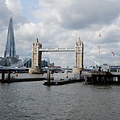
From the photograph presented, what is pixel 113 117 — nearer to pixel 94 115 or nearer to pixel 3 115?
pixel 94 115

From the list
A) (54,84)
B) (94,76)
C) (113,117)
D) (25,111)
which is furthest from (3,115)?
(94,76)

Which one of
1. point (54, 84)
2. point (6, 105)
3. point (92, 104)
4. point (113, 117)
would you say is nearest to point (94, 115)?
point (113, 117)

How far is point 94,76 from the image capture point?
7925 centimetres

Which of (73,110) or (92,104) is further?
(92,104)

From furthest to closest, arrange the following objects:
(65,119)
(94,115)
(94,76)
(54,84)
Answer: (94,76)
(54,84)
(94,115)
(65,119)

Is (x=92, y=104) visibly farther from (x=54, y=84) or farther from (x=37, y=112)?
(x=54, y=84)

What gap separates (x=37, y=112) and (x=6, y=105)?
6.16m

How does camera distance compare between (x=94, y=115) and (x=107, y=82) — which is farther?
(x=107, y=82)

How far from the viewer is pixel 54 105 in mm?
35094

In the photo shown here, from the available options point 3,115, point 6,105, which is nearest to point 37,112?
point 3,115

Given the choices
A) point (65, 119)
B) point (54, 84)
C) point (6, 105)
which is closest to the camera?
point (65, 119)

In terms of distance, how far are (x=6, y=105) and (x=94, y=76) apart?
47.9 meters

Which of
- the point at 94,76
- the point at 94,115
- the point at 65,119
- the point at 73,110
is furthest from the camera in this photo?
the point at 94,76

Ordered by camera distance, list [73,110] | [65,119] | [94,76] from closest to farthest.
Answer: [65,119] < [73,110] < [94,76]
